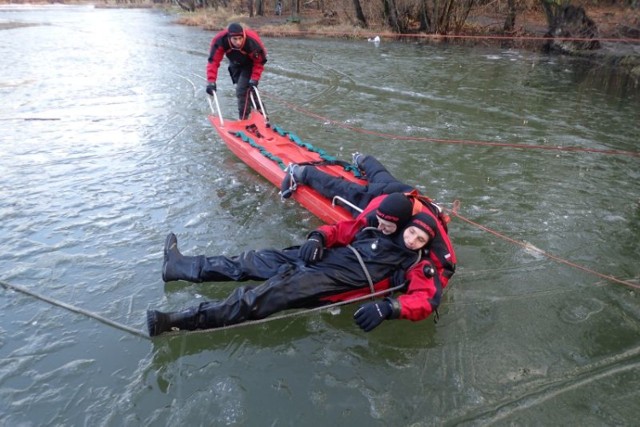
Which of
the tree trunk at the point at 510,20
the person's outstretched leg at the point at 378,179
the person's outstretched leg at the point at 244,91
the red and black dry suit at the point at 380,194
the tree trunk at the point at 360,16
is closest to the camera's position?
the red and black dry suit at the point at 380,194

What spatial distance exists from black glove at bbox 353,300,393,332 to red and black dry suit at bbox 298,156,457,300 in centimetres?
46

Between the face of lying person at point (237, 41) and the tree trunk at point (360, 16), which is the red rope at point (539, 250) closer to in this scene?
the face of lying person at point (237, 41)

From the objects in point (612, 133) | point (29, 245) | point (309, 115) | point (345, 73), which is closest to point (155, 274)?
point (29, 245)

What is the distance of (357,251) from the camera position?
369 cm

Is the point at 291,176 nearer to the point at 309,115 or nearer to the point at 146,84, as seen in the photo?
the point at 309,115

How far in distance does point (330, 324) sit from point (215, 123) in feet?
14.4

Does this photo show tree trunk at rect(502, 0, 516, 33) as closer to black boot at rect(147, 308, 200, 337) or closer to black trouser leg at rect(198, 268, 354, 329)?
black trouser leg at rect(198, 268, 354, 329)

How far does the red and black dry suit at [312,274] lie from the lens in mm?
3320

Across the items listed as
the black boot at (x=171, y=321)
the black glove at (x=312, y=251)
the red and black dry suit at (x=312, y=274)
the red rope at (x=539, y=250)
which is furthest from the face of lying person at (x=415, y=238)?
the black boot at (x=171, y=321)

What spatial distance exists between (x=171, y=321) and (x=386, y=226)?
1.77 metres

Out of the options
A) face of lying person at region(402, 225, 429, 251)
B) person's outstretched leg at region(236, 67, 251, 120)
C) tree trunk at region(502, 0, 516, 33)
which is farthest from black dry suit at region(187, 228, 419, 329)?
tree trunk at region(502, 0, 516, 33)

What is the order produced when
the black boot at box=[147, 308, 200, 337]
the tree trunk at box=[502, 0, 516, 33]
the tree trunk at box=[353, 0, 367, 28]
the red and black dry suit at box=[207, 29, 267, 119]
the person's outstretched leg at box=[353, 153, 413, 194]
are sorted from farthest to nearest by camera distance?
the tree trunk at box=[353, 0, 367, 28], the tree trunk at box=[502, 0, 516, 33], the red and black dry suit at box=[207, 29, 267, 119], the person's outstretched leg at box=[353, 153, 413, 194], the black boot at box=[147, 308, 200, 337]

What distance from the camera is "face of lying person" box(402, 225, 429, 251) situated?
3389 mm

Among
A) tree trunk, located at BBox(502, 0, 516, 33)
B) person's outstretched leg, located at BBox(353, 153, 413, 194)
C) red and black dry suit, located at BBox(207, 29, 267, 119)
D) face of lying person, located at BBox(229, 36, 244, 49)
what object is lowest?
person's outstretched leg, located at BBox(353, 153, 413, 194)
